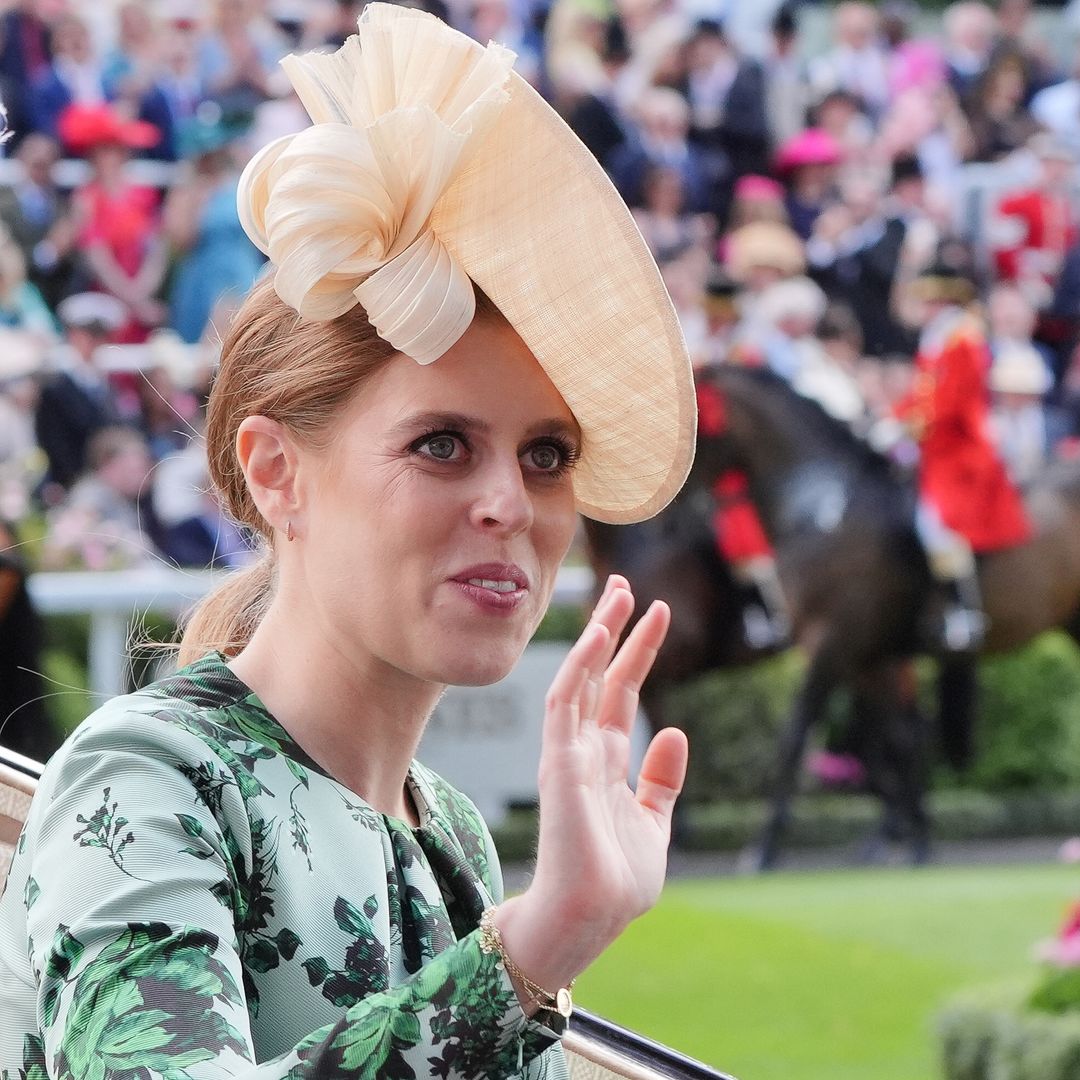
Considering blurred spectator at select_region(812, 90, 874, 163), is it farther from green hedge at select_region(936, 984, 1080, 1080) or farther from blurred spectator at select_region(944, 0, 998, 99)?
green hedge at select_region(936, 984, 1080, 1080)

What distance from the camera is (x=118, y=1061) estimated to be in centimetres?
123

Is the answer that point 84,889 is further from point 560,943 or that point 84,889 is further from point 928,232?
point 928,232

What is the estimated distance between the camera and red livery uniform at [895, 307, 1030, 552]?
983 cm

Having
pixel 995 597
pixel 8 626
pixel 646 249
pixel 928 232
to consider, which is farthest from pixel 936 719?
pixel 646 249

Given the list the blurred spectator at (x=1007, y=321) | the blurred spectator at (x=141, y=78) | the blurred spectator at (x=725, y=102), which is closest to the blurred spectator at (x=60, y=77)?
Answer: the blurred spectator at (x=141, y=78)

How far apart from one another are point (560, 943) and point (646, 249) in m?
0.54

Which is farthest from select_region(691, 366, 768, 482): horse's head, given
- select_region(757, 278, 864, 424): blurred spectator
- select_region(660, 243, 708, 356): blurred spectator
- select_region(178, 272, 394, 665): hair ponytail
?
select_region(178, 272, 394, 665): hair ponytail

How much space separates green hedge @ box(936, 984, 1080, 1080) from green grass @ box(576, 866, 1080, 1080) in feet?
1.10

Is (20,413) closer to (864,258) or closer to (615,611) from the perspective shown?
(864,258)

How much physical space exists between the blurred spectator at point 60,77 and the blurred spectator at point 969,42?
655 centimetres

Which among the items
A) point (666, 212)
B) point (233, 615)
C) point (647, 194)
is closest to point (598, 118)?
point (647, 194)

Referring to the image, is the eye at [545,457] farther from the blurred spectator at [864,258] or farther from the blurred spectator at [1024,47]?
the blurred spectator at [1024,47]

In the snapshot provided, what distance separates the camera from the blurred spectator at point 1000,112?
14.3 metres

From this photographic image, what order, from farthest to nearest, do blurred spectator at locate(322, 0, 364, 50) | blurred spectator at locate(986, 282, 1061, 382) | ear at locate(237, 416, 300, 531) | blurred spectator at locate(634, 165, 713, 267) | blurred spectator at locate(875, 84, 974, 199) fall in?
1. blurred spectator at locate(875, 84, 974, 199)
2. blurred spectator at locate(986, 282, 1061, 382)
3. blurred spectator at locate(634, 165, 713, 267)
4. blurred spectator at locate(322, 0, 364, 50)
5. ear at locate(237, 416, 300, 531)
